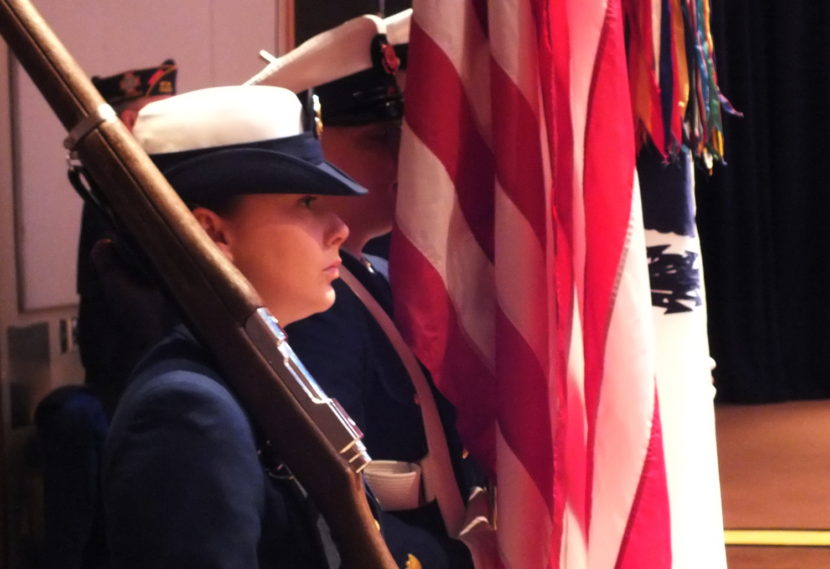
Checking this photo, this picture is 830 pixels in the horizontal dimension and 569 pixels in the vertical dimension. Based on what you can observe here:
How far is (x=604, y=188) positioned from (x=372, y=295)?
1.02ft

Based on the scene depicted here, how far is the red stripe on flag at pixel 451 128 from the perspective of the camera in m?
1.29

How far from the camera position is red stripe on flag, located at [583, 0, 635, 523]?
4.07 feet

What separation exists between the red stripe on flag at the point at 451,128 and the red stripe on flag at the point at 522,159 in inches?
2.8

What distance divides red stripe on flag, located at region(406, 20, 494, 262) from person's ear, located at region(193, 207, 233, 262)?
35 cm

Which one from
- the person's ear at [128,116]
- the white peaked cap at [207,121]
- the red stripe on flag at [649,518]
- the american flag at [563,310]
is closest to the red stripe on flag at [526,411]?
the american flag at [563,310]

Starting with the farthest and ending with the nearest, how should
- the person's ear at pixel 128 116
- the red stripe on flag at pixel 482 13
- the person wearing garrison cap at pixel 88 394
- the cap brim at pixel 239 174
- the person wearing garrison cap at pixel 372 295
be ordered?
the person's ear at pixel 128 116
the person wearing garrison cap at pixel 88 394
the red stripe on flag at pixel 482 13
the person wearing garrison cap at pixel 372 295
the cap brim at pixel 239 174

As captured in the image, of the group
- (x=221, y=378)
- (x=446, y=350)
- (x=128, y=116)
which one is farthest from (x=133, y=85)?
(x=221, y=378)

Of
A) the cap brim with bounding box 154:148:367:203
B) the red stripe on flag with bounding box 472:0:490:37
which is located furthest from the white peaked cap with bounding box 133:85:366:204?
the red stripe on flag with bounding box 472:0:490:37

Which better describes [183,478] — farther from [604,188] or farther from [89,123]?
[604,188]

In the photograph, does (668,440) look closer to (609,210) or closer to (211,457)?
(609,210)

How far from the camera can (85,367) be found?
177 cm

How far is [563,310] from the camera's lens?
1210 mm

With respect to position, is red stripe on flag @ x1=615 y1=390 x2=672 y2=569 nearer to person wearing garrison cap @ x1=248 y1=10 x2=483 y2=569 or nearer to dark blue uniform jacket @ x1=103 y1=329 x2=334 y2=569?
person wearing garrison cap @ x1=248 y1=10 x2=483 y2=569

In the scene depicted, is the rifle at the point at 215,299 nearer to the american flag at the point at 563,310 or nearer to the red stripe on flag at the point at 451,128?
the american flag at the point at 563,310
